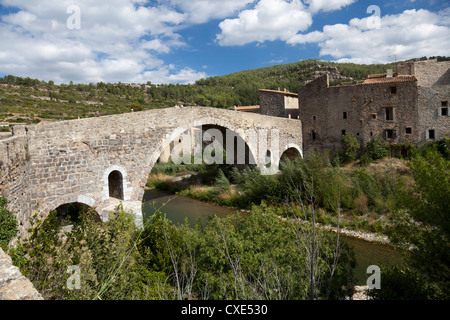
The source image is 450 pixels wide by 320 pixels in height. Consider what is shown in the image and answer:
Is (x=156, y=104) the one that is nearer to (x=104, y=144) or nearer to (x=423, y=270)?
(x=104, y=144)

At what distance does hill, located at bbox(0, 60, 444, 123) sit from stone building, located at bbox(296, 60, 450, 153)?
15593 mm

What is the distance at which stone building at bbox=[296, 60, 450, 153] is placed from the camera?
657 inches

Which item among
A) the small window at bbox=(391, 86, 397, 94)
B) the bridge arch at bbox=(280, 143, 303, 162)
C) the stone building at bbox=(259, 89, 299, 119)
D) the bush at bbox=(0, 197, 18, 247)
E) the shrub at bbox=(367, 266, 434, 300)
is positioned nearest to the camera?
the bush at bbox=(0, 197, 18, 247)

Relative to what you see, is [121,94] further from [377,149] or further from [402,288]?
[402,288]

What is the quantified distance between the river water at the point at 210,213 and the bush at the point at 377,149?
8.22 meters

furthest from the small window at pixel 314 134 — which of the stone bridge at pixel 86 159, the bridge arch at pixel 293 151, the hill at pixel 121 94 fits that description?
the hill at pixel 121 94

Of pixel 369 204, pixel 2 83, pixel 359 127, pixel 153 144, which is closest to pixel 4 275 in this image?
pixel 153 144

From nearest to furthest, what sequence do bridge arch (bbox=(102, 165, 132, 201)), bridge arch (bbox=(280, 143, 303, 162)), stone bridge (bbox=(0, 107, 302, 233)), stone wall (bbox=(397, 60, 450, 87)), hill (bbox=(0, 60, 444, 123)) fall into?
stone bridge (bbox=(0, 107, 302, 233)) < bridge arch (bbox=(102, 165, 132, 201)) < stone wall (bbox=(397, 60, 450, 87)) < bridge arch (bbox=(280, 143, 303, 162)) < hill (bbox=(0, 60, 444, 123))

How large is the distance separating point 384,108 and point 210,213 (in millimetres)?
12179

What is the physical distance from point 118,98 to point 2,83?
1050 cm

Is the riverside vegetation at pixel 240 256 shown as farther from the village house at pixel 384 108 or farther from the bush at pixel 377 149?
the village house at pixel 384 108

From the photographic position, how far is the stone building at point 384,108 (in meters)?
16.7

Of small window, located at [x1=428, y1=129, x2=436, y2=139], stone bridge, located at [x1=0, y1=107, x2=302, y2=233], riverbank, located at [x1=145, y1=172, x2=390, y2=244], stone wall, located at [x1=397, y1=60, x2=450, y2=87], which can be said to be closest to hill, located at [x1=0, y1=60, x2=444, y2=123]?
riverbank, located at [x1=145, y1=172, x2=390, y2=244]

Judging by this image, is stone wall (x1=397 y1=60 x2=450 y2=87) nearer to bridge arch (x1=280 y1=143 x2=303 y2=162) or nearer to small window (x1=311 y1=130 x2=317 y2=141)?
small window (x1=311 y1=130 x2=317 y2=141)
